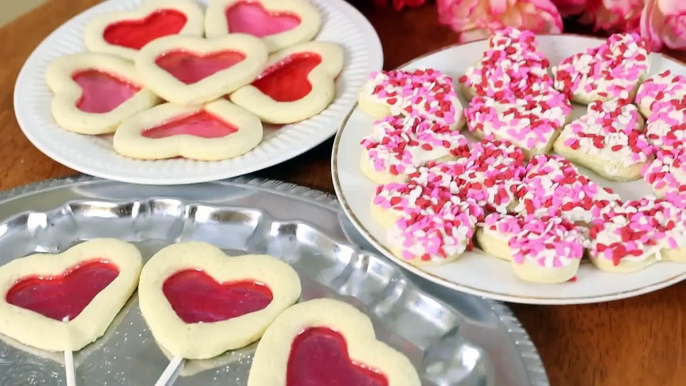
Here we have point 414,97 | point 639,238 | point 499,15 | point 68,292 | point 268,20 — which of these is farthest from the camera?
point 268,20

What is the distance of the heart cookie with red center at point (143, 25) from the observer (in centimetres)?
127

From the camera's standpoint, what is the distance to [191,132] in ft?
3.62

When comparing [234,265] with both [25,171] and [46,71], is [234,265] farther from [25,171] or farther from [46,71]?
[46,71]

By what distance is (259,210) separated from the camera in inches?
39.4

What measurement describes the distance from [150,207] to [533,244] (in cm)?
54

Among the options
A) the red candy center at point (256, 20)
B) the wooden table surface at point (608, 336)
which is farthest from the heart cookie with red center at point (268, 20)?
the wooden table surface at point (608, 336)

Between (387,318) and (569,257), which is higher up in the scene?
(569,257)

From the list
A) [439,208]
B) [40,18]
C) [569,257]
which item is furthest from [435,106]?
[40,18]

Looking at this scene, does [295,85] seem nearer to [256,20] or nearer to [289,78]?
[289,78]

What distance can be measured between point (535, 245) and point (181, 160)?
1.74 ft

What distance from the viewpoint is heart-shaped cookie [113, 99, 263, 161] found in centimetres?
104

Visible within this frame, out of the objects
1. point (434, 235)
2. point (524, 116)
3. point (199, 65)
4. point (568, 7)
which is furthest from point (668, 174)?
point (199, 65)

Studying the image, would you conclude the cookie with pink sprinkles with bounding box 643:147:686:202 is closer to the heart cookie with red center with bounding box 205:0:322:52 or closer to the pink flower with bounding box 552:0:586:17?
the pink flower with bounding box 552:0:586:17

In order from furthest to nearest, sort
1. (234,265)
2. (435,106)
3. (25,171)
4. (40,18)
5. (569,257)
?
(40,18) < (25,171) < (435,106) < (234,265) < (569,257)
